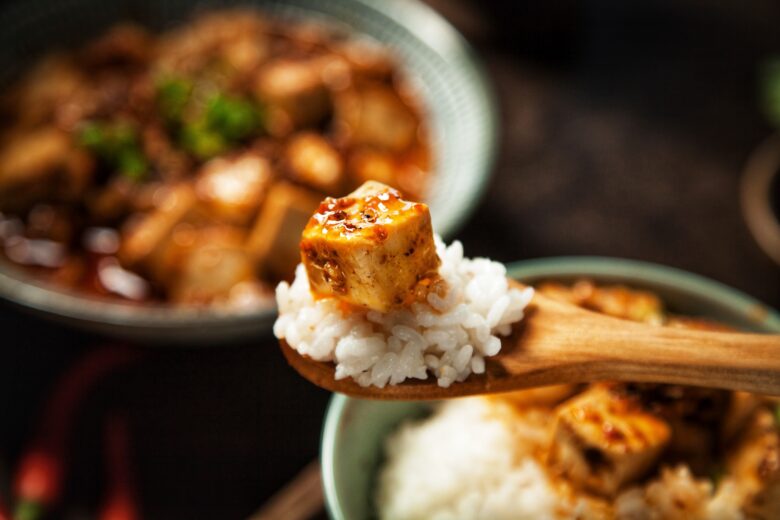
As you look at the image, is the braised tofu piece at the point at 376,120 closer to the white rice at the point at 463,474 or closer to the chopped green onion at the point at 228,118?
the chopped green onion at the point at 228,118

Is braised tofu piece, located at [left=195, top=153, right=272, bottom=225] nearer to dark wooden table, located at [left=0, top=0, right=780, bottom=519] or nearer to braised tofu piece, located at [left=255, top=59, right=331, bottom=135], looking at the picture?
braised tofu piece, located at [left=255, top=59, right=331, bottom=135]

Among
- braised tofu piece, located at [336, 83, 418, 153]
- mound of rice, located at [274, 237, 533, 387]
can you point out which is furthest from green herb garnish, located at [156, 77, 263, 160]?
mound of rice, located at [274, 237, 533, 387]

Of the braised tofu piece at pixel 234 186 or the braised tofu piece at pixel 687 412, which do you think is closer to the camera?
the braised tofu piece at pixel 687 412

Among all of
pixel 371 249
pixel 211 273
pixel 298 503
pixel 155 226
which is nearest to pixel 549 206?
pixel 211 273

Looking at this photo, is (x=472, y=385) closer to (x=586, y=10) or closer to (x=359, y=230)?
(x=359, y=230)

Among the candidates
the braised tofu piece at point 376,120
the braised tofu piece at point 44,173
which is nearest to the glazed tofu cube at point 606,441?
the braised tofu piece at point 376,120
